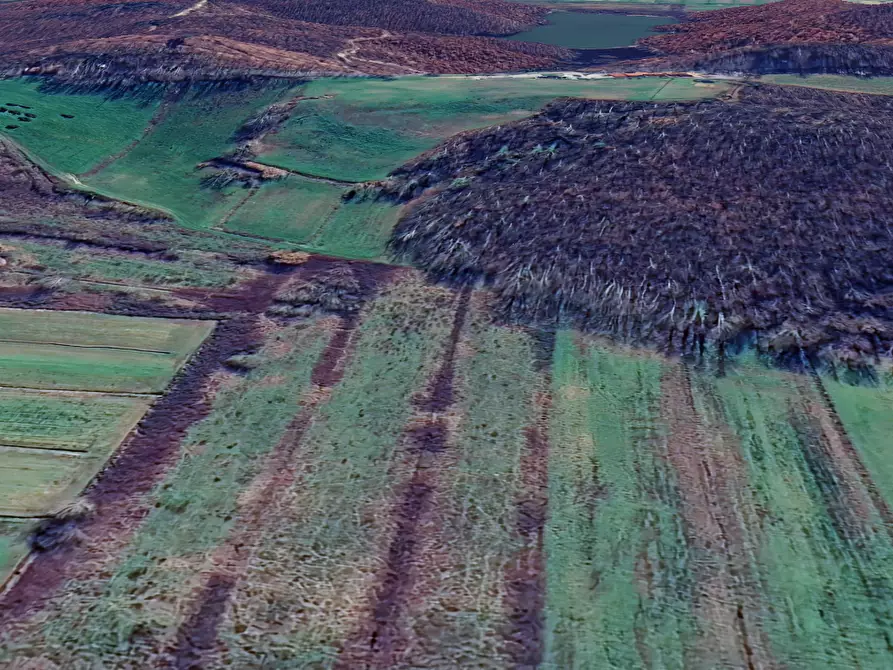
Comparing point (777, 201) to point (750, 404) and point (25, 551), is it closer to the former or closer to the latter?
point (750, 404)

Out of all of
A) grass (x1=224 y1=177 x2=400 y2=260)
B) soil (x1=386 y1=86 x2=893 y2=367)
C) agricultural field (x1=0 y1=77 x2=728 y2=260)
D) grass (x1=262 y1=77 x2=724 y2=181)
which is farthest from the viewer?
grass (x1=262 y1=77 x2=724 y2=181)

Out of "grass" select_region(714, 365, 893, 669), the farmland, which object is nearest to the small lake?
the farmland

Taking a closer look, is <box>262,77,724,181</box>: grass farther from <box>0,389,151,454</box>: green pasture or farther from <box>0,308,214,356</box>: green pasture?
<box>0,389,151,454</box>: green pasture

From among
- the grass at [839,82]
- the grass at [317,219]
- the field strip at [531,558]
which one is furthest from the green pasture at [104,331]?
the grass at [839,82]

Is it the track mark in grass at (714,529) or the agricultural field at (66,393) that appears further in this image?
the agricultural field at (66,393)

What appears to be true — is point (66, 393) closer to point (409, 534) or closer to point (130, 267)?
point (130, 267)

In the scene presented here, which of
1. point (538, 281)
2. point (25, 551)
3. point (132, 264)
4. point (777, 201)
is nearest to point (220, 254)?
point (132, 264)

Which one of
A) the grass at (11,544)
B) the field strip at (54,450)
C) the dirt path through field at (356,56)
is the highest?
the dirt path through field at (356,56)

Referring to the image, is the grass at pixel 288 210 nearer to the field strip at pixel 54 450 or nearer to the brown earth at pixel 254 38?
the brown earth at pixel 254 38
